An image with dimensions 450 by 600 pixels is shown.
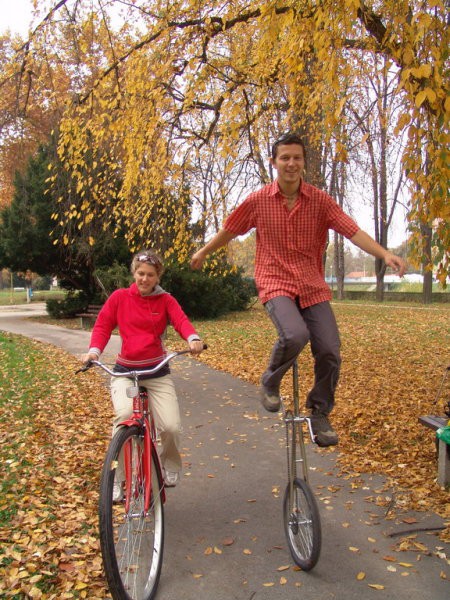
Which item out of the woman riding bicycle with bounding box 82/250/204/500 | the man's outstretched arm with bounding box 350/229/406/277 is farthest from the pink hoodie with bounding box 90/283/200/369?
the man's outstretched arm with bounding box 350/229/406/277

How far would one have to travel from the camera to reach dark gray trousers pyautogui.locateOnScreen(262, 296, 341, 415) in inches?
138

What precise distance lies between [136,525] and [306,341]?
4.84 ft

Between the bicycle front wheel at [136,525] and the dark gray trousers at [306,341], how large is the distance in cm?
93

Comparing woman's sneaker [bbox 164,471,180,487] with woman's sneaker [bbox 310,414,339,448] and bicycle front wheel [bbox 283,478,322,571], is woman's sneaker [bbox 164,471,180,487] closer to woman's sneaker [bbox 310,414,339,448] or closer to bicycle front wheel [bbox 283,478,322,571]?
bicycle front wheel [bbox 283,478,322,571]

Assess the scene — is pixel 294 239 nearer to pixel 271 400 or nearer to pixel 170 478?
pixel 271 400

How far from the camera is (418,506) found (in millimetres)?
4555

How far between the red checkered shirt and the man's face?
102 millimetres

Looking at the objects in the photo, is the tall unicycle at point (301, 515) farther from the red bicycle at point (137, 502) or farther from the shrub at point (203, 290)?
the shrub at point (203, 290)

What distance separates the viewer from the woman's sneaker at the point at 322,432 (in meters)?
3.74

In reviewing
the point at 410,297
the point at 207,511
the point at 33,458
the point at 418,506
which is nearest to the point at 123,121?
the point at 33,458

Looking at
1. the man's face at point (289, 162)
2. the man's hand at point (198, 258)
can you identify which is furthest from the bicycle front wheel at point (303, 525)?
the man's face at point (289, 162)

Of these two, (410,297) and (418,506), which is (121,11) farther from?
(410,297)

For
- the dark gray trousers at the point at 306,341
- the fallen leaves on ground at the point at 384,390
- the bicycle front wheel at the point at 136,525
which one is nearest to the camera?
the bicycle front wheel at the point at 136,525

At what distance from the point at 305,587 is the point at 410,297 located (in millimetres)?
35685
